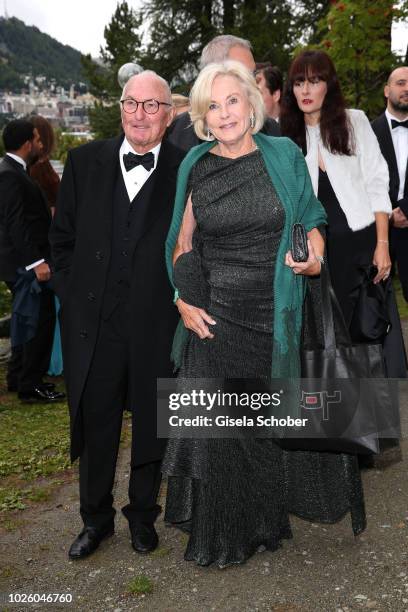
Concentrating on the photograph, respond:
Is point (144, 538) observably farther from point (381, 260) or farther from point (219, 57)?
point (219, 57)

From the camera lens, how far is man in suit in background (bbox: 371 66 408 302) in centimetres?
600

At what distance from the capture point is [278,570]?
3.58m

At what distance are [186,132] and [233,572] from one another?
2.33m

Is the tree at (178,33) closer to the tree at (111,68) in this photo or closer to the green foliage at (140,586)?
the tree at (111,68)

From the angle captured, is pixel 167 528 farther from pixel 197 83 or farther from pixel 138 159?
A: pixel 197 83

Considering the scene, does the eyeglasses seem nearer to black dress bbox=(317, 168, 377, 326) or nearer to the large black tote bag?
the large black tote bag

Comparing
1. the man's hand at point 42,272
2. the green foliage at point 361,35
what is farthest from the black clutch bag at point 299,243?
the green foliage at point 361,35

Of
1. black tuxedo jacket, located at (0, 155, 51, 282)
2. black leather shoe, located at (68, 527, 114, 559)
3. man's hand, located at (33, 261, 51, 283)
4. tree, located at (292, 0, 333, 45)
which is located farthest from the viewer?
tree, located at (292, 0, 333, 45)

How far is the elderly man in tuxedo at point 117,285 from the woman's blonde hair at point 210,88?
0.26 metres

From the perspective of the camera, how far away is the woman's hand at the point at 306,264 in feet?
10.6

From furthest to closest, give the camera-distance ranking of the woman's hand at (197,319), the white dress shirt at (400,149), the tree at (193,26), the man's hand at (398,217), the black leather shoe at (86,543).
Answer: the tree at (193,26)
the white dress shirt at (400,149)
the man's hand at (398,217)
the black leather shoe at (86,543)
the woman's hand at (197,319)

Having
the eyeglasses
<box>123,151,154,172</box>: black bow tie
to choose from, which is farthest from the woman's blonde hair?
<box>123,151,154,172</box>: black bow tie

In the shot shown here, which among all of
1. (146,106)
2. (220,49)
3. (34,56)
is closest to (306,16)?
(220,49)

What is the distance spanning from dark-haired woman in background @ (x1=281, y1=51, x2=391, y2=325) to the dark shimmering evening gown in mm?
1219
